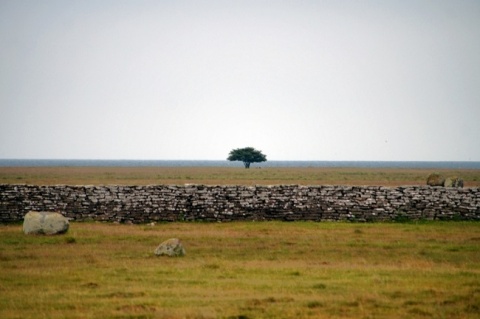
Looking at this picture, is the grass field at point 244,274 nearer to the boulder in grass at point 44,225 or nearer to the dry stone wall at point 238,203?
the boulder in grass at point 44,225

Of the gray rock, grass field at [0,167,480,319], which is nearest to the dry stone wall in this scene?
grass field at [0,167,480,319]

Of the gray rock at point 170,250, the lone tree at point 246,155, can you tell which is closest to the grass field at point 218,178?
the lone tree at point 246,155

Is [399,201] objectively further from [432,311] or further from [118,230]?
[432,311]

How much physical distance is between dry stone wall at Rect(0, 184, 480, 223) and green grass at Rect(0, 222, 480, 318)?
337 centimetres

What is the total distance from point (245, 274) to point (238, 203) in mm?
15129

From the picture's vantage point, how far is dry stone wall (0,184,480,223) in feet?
112

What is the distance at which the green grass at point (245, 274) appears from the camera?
15.3 meters

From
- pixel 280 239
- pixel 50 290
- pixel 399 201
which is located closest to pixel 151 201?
pixel 280 239

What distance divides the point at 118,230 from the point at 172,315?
1673 centimetres

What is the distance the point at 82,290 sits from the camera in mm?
17266

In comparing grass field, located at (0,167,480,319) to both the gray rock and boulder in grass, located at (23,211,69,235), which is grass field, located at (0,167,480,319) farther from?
boulder in grass, located at (23,211,69,235)

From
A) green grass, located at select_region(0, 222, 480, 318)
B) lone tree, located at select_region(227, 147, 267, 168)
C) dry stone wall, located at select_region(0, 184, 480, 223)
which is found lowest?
green grass, located at select_region(0, 222, 480, 318)

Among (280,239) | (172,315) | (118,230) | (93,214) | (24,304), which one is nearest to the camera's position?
(172,315)

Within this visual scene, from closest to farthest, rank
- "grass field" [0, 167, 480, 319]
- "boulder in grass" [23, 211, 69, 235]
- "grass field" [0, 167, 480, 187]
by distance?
1. "grass field" [0, 167, 480, 319]
2. "boulder in grass" [23, 211, 69, 235]
3. "grass field" [0, 167, 480, 187]
